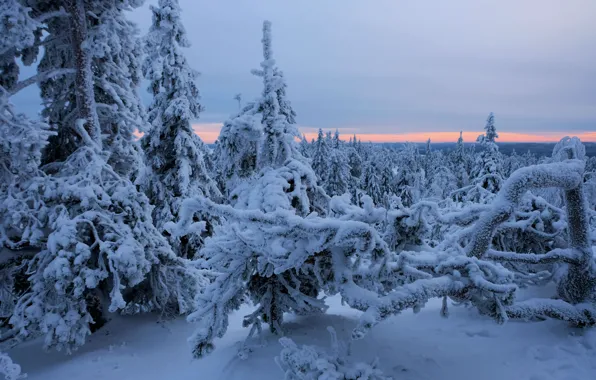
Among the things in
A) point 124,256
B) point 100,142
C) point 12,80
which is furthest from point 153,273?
point 12,80

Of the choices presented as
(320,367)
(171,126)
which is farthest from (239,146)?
(171,126)

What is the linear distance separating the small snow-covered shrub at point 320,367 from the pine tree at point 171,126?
31.6ft

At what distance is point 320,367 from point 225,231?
2.40 m

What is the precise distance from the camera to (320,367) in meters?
3.62

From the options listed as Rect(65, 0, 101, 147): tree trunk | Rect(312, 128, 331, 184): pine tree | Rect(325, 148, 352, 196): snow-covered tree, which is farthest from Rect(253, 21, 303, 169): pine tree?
Rect(312, 128, 331, 184): pine tree

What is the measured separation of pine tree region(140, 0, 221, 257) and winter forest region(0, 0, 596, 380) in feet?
0.21

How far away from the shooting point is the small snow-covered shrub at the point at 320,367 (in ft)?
11.9

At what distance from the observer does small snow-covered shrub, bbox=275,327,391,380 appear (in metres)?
3.62

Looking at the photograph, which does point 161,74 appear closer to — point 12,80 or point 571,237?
point 12,80

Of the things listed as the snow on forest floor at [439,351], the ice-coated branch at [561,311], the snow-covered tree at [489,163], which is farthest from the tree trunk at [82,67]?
the snow-covered tree at [489,163]

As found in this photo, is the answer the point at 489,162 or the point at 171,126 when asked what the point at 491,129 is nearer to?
the point at 489,162

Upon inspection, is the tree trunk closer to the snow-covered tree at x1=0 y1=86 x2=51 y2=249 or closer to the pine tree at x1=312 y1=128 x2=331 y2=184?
the snow-covered tree at x1=0 y1=86 x2=51 y2=249

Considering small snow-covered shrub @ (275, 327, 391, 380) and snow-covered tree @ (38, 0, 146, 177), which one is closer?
small snow-covered shrub @ (275, 327, 391, 380)

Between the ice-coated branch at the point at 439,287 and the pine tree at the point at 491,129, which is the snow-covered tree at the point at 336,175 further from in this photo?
the ice-coated branch at the point at 439,287
